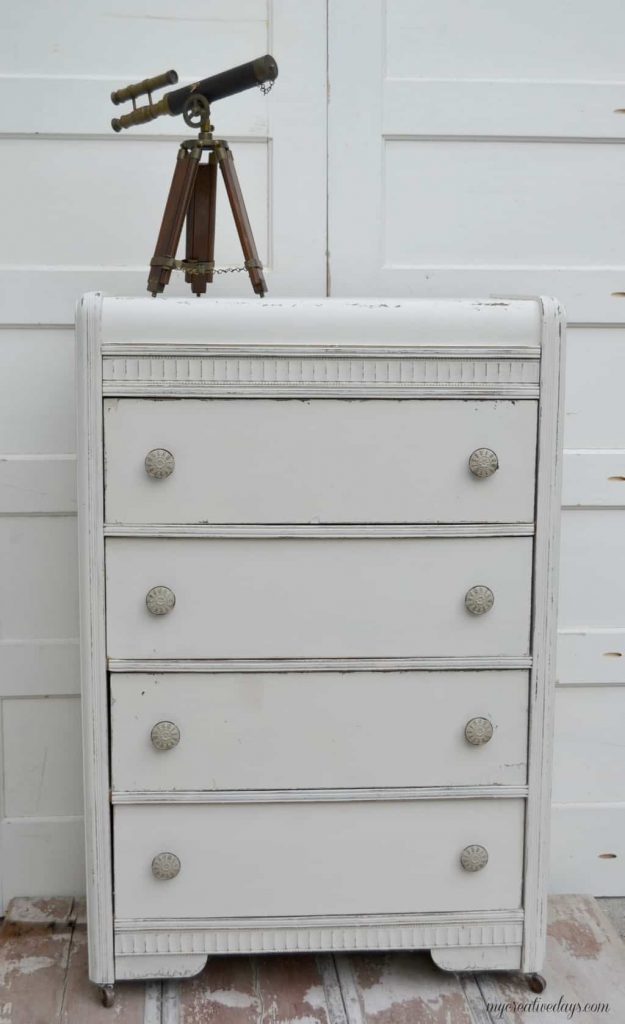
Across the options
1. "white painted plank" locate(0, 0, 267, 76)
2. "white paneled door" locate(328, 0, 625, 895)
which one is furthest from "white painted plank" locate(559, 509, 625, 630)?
"white painted plank" locate(0, 0, 267, 76)

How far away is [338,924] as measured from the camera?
Result: 176 cm

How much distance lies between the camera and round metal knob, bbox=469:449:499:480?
164 cm

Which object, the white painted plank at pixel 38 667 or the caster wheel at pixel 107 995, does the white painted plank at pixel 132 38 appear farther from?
the caster wheel at pixel 107 995

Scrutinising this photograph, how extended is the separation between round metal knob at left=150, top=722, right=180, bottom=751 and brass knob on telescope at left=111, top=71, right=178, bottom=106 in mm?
1126

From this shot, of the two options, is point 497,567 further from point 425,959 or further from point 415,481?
point 425,959

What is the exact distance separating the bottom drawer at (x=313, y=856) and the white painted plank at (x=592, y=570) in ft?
1.94

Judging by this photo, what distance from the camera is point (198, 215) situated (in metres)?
1.85

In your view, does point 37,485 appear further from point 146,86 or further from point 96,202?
point 146,86

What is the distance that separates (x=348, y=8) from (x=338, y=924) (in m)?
1.79

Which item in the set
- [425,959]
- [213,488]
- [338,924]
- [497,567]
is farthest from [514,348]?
[425,959]

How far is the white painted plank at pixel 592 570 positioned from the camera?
2.19m

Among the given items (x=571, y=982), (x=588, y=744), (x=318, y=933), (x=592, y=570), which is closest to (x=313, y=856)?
(x=318, y=933)

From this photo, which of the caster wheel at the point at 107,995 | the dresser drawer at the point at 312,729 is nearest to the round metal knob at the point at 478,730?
the dresser drawer at the point at 312,729

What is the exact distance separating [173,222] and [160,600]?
0.69m
